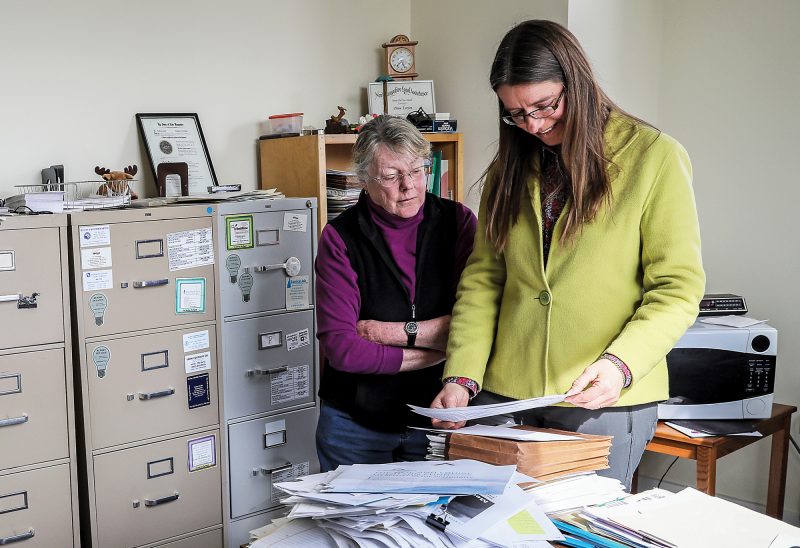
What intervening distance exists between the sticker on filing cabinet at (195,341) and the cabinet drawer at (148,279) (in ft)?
0.16

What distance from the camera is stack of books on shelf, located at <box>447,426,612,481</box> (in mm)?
1325

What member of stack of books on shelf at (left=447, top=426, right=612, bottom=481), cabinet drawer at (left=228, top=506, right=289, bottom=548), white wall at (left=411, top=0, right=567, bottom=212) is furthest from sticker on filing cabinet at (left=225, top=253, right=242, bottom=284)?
stack of books on shelf at (left=447, top=426, right=612, bottom=481)

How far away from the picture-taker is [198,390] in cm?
283

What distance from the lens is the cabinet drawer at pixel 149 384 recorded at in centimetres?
264

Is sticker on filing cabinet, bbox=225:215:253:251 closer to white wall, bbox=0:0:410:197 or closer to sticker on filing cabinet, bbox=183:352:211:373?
sticker on filing cabinet, bbox=183:352:211:373

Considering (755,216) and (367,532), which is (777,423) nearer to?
(755,216)

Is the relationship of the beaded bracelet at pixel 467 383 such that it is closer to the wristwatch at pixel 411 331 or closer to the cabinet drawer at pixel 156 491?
the wristwatch at pixel 411 331

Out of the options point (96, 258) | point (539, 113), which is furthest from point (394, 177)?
point (96, 258)

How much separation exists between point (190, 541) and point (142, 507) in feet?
0.76

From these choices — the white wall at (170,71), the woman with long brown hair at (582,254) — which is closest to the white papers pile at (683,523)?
the woman with long brown hair at (582,254)

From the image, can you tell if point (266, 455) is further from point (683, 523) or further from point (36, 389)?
point (683, 523)

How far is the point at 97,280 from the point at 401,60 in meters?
1.70

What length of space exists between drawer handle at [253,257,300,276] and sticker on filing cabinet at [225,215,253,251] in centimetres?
10

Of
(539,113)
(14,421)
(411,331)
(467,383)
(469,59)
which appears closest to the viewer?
(539,113)
